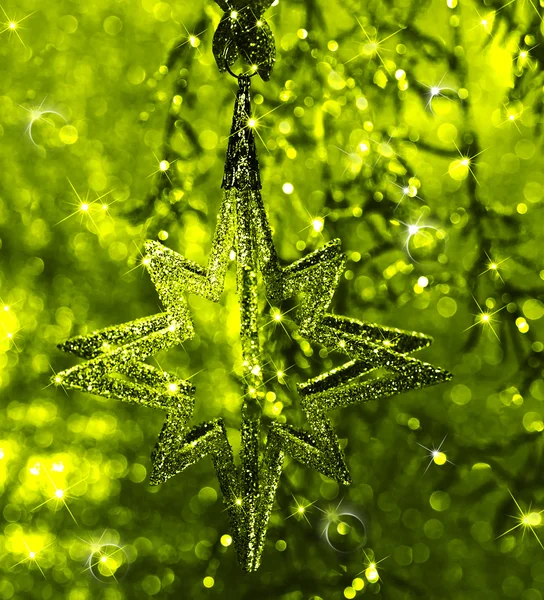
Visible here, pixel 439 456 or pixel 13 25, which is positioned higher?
pixel 13 25

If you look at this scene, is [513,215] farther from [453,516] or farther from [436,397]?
[453,516]

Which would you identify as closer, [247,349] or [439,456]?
[247,349]

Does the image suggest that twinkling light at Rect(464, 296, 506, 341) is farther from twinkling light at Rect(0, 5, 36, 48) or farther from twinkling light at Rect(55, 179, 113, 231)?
twinkling light at Rect(0, 5, 36, 48)

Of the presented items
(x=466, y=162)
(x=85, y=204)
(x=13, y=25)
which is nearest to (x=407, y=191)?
(x=466, y=162)

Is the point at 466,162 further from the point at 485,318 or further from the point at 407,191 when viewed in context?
the point at 485,318

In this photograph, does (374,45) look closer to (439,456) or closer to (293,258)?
(293,258)

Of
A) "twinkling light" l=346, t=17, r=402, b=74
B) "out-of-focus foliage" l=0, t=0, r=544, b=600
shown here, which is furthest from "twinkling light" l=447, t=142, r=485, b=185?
"twinkling light" l=346, t=17, r=402, b=74

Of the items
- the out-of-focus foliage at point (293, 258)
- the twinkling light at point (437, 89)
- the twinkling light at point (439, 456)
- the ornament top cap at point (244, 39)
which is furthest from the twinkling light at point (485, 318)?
the ornament top cap at point (244, 39)

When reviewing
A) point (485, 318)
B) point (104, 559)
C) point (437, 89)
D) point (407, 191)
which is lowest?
point (104, 559)
